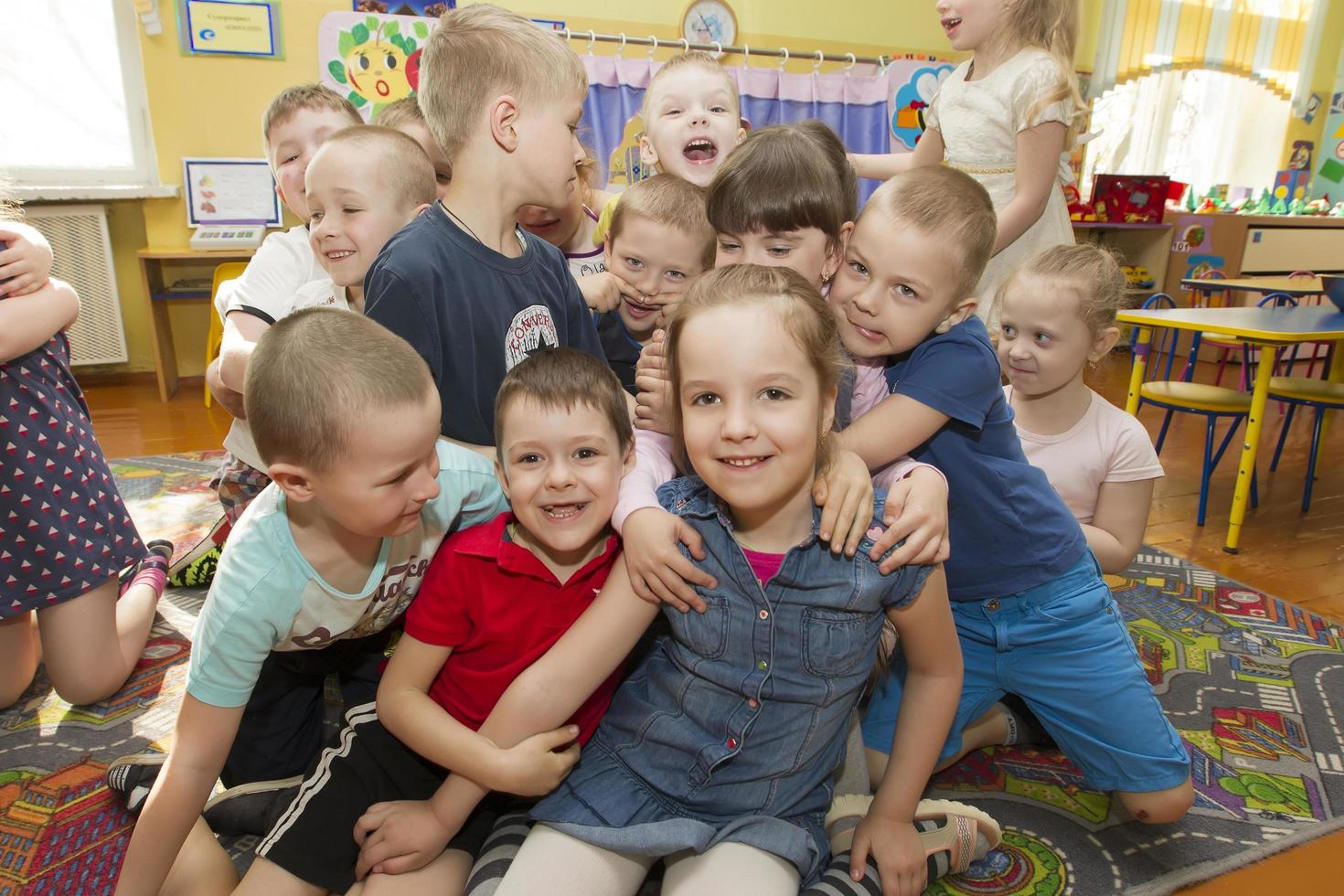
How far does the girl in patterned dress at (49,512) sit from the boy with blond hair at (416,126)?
2.66ft

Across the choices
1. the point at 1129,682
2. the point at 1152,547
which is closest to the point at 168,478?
the point at 1129,682

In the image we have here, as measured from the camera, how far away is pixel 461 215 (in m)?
1.40

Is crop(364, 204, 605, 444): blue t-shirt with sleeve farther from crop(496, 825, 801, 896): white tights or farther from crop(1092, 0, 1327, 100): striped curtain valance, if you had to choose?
crop(1092, 0, 1327, 100): striped curtain valance

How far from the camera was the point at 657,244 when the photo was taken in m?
1.62

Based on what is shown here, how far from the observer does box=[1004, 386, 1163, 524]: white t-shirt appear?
6.05ft

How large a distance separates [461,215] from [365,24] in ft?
12.4

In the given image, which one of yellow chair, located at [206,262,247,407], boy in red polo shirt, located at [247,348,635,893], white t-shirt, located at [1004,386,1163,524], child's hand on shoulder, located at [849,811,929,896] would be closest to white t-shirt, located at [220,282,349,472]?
boy in red polo shirt, located at [247,348,635,893]

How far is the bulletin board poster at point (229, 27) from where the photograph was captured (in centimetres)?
429

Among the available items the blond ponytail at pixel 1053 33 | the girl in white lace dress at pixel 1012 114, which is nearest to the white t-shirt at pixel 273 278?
the girl in white lace dress at pixel 1012 114

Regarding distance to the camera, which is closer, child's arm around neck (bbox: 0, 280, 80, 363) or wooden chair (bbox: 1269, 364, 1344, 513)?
child's arm around neck (bbox: 0, 280, 80, 363)

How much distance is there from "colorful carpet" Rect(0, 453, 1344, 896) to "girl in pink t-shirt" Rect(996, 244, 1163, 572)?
1.32 feet

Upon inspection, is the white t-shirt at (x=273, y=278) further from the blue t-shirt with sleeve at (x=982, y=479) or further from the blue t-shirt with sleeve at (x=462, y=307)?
the blue t-shirt with sleeve at (x=982, y=479)

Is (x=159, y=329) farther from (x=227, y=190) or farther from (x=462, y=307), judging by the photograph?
(x=462, y=307)

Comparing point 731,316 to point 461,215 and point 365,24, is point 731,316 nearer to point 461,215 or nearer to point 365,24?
point 461,215
